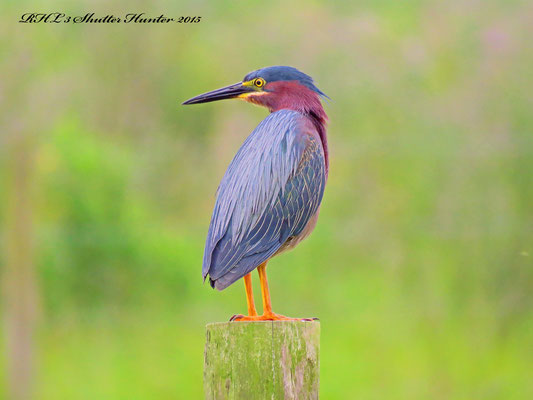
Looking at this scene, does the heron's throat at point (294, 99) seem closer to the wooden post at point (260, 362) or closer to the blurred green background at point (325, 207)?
the wooden post at point (260, 362)

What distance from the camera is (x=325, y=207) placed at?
7.28 m

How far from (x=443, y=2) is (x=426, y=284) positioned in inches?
112

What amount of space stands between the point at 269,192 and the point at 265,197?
3 cm

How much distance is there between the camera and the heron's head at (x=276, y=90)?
285 centimetres

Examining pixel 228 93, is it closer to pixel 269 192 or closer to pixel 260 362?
pixel 269 192

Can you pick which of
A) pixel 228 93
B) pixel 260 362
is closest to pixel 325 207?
pixel 228 93

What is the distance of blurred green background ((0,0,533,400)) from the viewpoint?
7.10m

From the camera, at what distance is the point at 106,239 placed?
7.30 metres

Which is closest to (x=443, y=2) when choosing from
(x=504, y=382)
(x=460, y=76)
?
(x=460, y=76)

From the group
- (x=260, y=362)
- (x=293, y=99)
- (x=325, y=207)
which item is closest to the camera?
(x=260, y=362)

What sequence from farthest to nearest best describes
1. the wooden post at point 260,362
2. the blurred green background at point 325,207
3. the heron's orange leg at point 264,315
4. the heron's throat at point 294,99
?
the blurred green background at point 325,207
the heron's throat at point 294,99
the heron's orange leg at point 264,315
the wooden post at point 260,362

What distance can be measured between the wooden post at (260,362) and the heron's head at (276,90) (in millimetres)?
994

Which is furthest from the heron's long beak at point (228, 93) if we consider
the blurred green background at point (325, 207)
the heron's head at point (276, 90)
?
the blurred green background at point (325, 207)

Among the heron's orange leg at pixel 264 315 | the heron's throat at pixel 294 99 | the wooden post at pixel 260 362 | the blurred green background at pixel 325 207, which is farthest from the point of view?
the blurred green background at pixel 325 207
